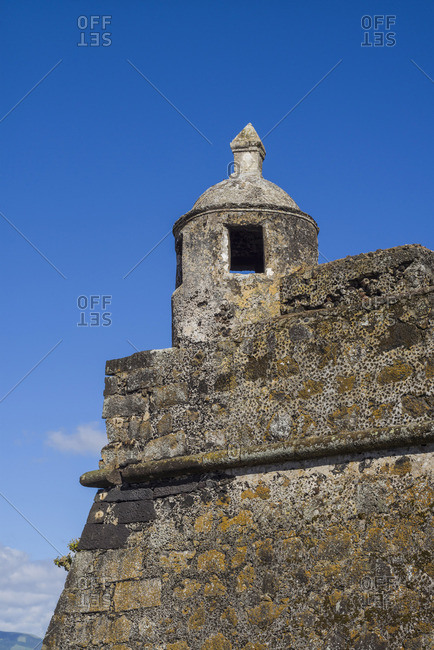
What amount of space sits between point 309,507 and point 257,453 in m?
0.54

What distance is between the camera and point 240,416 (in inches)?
220

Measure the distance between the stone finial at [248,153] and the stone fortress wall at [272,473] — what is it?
0.68 m

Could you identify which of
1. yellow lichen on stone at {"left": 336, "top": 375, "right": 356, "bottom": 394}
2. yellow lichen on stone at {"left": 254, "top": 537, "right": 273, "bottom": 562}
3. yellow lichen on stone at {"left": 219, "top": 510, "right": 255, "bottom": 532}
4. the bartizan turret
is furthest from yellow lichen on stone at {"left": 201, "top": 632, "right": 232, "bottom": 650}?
the bartizan turret

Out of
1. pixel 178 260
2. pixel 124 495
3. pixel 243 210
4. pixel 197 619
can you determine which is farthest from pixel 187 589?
pixel 243 210

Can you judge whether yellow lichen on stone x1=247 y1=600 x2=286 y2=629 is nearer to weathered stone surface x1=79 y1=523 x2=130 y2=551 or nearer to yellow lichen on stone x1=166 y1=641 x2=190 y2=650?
yellow lichen on stone x1=166 y1=641 x2=190 y2=650

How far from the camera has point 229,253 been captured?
6.39m

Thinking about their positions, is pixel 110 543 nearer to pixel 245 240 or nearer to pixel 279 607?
pixel 279 607

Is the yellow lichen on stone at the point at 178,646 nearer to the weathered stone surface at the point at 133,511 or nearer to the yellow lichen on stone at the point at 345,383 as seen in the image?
the weathered stone surface at the point at 133,511

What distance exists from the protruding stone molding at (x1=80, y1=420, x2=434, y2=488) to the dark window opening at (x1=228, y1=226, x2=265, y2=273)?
2.07m

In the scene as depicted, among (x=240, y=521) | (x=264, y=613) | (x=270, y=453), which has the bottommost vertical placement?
(x=264, y=613)

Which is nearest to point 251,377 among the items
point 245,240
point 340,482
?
point 340,482

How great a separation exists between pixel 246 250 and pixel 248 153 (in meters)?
0.92

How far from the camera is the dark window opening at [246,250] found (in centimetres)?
706

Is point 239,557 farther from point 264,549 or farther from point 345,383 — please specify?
point 345,383
